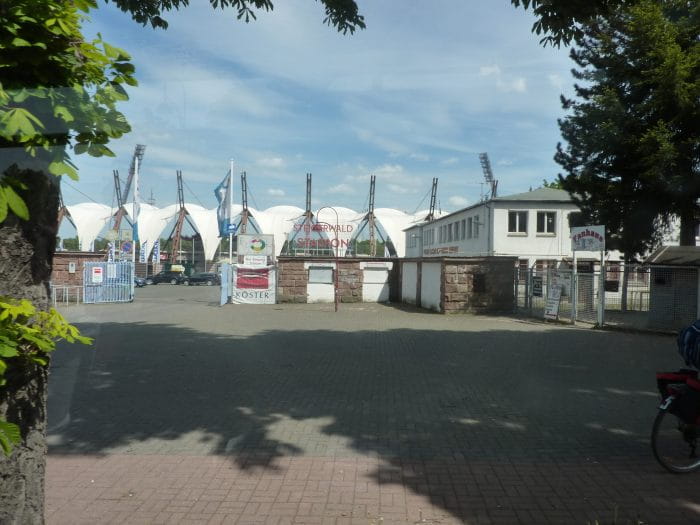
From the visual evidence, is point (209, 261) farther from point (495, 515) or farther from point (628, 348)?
point (495, 515)

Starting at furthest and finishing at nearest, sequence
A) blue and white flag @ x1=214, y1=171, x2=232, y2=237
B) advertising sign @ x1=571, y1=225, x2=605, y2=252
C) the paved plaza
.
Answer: blue and white flag @ x1=214, y1=171, x2=232, y2=237, advertising sign @ x1=571, y1=225, x2=605, y2=252, the paved plaza

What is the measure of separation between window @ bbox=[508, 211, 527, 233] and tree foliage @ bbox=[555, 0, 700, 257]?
2012 centimetres

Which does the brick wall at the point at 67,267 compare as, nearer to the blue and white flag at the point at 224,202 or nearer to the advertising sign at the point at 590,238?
the blue and white flag at the point at 224,202

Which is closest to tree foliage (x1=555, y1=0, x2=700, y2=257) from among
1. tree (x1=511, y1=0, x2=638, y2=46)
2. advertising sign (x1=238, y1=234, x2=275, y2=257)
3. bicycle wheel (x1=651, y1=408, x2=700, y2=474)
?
tree (x1=511, y1=0, x2=638, y2=46)

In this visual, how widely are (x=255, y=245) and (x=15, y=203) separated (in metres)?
27.9

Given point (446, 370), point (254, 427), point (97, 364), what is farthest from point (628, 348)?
point (97, 364)

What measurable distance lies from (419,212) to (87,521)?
85061 mm

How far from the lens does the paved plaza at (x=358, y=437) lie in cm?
428

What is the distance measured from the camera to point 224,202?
3197 centimetres

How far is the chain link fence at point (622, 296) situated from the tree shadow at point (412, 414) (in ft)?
11.3

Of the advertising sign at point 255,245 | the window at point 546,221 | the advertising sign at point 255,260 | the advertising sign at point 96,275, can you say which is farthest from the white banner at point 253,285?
the window at point 546,221

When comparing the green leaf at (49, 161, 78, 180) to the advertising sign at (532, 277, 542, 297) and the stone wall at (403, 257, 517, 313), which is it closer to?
the stone wall at (403, 257, 517, 313)

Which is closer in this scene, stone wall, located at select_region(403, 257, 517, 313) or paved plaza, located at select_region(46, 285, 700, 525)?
paved plaza, located at select_region(46, 285, 700, 525)

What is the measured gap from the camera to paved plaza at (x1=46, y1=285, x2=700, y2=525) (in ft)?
14.0
